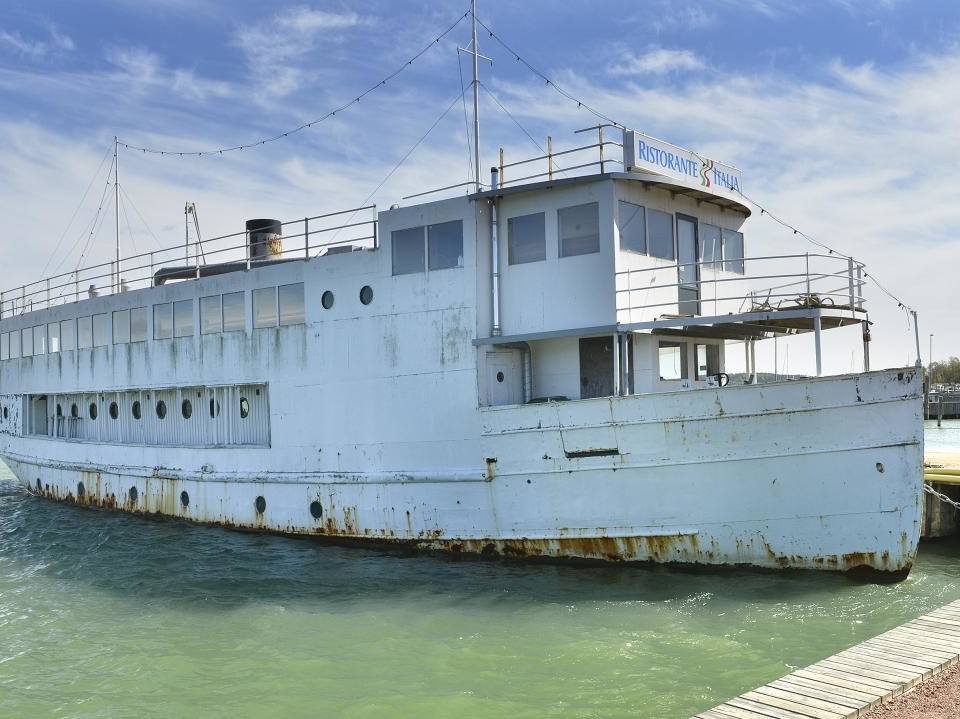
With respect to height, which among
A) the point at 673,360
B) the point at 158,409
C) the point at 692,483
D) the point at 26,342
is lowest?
the point at 692,483

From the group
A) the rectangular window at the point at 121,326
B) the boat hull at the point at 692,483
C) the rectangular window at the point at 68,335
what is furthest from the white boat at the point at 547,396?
the rectangular window at the point at 68,335

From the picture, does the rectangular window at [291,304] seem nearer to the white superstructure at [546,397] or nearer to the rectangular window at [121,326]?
the white superstructure at [546,397]

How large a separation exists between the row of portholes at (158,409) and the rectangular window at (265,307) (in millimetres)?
1676

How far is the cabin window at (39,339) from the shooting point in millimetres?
22594

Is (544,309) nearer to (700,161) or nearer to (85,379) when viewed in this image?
(700,161)

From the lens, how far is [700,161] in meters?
13.8

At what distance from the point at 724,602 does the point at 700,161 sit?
23.9ft

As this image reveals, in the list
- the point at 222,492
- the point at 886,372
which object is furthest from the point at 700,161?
the point at 222,492

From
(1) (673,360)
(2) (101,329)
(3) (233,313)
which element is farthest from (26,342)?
(1) (673,360)

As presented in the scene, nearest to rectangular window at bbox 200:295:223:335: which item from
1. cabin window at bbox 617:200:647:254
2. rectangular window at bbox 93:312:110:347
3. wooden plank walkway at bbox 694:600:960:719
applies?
rectangular window at bbox 93:312:110:347

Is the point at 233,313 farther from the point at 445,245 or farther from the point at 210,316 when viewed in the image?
the point at 445,245

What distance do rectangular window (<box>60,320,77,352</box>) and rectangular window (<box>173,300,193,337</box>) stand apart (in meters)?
4.80

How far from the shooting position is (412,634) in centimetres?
986

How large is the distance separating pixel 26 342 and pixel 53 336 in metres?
2.02
